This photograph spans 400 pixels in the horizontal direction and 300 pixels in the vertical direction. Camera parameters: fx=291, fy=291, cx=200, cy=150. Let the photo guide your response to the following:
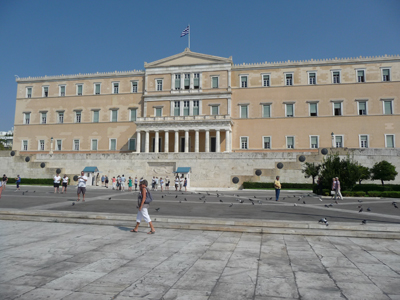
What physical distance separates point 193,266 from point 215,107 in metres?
42.7

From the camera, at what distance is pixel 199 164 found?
121ft

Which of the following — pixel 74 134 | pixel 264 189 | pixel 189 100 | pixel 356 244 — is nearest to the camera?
pixel 356 244

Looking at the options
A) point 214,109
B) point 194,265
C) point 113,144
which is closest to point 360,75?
point 214,109

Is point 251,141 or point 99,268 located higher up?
point 251,141

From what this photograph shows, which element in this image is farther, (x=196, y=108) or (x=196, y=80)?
(x=196, y=80)

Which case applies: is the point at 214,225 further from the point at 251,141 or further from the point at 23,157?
the point at 23,157

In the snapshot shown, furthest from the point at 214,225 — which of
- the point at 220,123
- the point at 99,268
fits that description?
the point at 220,123

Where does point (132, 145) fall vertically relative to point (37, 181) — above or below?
above

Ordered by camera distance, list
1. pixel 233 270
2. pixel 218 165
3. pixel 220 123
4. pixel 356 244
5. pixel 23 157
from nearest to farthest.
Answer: pixel 233 270, pixel 356 244, pixel 218 165, pixel 23 157, pixel 220 123

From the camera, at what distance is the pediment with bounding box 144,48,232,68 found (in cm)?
4794

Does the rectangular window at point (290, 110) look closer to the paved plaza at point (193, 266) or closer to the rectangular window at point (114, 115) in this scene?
the rectangular window at point (114, 115)

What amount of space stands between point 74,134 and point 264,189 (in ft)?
119

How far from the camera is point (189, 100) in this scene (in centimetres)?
4841

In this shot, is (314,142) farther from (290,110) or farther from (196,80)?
(196,80)
